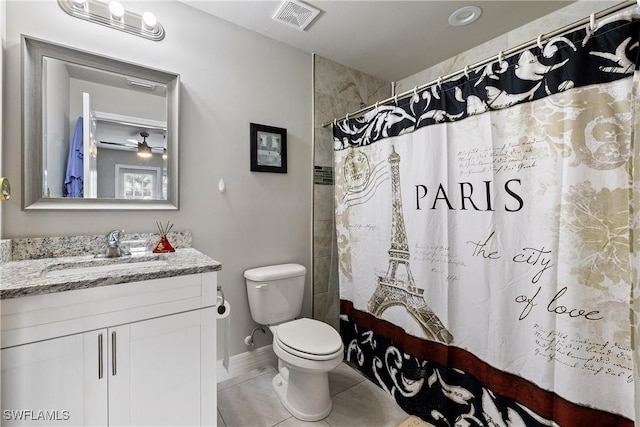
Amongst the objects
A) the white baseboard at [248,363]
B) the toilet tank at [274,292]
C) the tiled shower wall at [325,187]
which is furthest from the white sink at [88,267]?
the tiled shower wall at [325,187]

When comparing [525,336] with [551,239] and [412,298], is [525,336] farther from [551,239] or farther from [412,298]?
[412,298]

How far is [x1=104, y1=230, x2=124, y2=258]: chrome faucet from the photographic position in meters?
1.34

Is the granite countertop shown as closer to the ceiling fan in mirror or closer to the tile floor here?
the ceiling fan in mirror

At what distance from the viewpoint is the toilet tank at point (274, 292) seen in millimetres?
1735

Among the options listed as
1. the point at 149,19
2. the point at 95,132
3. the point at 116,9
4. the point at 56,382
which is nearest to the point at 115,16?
the point at 116,9

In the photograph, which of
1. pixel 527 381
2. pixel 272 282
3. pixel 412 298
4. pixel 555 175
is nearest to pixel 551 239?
pixel 555 175

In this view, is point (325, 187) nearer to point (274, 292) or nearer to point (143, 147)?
point (274, 292)

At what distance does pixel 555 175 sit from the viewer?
1025 mm

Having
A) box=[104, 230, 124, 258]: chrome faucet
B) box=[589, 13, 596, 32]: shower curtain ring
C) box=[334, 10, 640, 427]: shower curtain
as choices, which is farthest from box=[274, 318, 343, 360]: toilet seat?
box=[589, 13, 596, 32]: shower curtain ring

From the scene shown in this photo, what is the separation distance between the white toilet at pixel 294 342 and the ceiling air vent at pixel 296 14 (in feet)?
5.20

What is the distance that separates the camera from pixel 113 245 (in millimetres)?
1354

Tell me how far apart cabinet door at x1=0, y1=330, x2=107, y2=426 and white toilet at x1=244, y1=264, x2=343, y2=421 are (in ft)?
2.55

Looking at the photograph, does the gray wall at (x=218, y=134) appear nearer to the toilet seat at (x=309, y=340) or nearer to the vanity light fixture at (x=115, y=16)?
the vanity light fixture at (x=115, y=16)

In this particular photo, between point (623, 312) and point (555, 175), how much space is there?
50 centimetres
